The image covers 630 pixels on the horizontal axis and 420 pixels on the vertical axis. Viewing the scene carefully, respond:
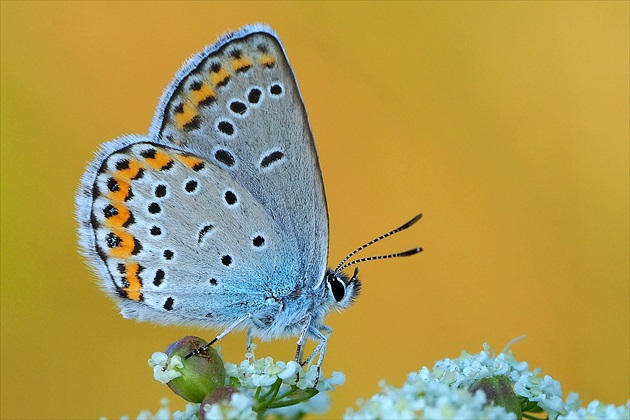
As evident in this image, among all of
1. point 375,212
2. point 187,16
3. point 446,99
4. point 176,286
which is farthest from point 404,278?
point 176,286

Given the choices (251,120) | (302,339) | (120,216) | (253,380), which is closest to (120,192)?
(120,216)

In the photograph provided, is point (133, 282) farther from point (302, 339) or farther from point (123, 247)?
point (302, 339)

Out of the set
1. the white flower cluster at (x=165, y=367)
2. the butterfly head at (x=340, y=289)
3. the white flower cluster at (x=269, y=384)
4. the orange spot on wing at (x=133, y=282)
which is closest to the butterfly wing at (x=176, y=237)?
the orange spot on wing at (x=133, y=282)

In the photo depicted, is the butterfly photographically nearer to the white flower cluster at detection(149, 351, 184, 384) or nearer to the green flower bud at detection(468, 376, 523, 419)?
the white flower cluster at detection(149, 351, 184, 384)

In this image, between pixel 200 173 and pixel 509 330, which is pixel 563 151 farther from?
pixel 200 173

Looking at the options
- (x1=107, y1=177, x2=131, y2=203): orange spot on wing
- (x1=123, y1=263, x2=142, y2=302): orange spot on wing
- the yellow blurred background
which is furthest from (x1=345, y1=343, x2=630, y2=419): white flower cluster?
the yellow blurred background

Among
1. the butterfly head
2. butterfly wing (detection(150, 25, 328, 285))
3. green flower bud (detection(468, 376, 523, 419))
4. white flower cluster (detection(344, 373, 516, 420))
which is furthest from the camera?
the butterfly head

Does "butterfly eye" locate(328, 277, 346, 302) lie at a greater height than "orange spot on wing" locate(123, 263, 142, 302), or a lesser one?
greater
